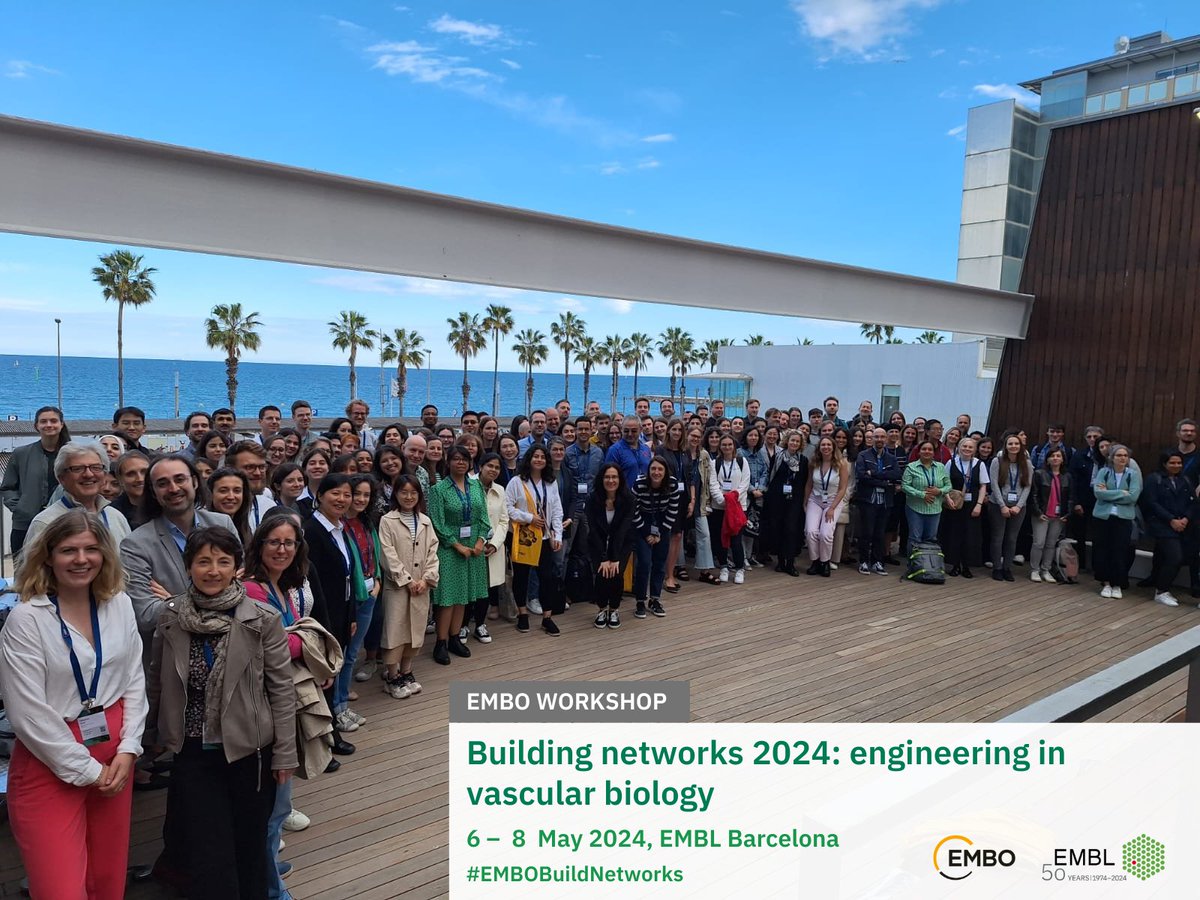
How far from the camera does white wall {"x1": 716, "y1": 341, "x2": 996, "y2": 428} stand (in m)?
26.5

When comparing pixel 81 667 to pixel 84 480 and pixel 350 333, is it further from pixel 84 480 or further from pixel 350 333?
pixel 350 333

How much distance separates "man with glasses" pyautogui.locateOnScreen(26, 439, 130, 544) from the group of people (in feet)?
0.04

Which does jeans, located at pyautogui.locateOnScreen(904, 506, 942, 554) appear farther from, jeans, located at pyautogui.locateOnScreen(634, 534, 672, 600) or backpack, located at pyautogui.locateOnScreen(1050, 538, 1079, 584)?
jeans, located at pyautogui.locateOnScreen(634, 534, 672, 600)

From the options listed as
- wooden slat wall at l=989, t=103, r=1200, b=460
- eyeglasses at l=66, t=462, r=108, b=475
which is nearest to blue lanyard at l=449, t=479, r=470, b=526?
eyeglasses at l=66, t=462, r=108, b=475

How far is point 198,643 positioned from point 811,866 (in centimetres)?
225

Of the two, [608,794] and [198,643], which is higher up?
[198,643]

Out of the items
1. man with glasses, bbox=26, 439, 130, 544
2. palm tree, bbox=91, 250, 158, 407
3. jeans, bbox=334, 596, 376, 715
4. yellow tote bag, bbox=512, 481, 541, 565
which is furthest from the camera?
palm tree, bbox=91, 250, 158, 407

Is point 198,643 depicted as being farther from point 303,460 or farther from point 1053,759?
point 1053,759

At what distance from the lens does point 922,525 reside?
28.1 ft

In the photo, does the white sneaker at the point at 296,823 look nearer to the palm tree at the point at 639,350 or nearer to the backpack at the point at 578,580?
the backpack at the point at 578,580

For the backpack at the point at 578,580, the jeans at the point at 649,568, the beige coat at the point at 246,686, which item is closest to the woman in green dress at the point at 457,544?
the backpack at the point at 578,580

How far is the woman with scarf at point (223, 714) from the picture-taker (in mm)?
2625

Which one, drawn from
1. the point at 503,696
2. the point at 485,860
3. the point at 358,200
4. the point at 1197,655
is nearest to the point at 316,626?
the point at 485,860

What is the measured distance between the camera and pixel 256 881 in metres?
2.78
